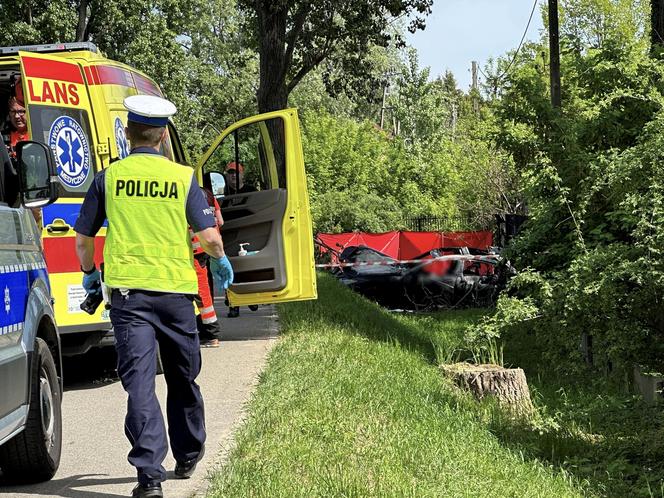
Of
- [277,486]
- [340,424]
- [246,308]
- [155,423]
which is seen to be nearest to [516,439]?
[340,424]

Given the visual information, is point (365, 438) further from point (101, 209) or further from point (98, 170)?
point (98, 170)

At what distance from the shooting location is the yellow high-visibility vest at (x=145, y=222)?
5.05 metres

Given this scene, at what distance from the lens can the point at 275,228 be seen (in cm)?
1084

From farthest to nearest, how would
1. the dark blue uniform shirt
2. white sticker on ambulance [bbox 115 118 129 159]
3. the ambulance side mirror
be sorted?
white sticker on ambulance [bbox 115 118 129 159] → the ambulance side mirror → the dark blue uniform shirt

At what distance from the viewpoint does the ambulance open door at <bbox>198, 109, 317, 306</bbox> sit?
10812 millimetres

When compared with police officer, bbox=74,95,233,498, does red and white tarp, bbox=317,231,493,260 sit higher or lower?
lower

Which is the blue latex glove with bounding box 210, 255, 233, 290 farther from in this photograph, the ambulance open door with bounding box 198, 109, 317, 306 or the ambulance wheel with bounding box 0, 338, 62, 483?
the ambulance open door with bounding box 198, 109, 317, 306

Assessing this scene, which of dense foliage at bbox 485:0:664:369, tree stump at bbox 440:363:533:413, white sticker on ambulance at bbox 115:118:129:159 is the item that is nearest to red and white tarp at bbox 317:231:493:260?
dense foliage at bbox 485:0:664:369

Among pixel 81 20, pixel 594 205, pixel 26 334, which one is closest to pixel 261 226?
Result: pixel 594 205

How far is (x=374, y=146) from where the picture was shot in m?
46.7

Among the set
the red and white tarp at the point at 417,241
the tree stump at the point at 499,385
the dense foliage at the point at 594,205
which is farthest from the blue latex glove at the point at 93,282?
the red and white tarp at the point at 417,241

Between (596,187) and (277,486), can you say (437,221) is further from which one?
(277,486)

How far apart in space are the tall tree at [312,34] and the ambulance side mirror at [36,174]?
14.4 meters

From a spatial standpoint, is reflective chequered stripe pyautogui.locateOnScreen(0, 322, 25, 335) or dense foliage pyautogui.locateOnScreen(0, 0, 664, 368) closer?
reflective chequered stripe pyautogui.locateOnScreen(0, 322, 25, 335)
